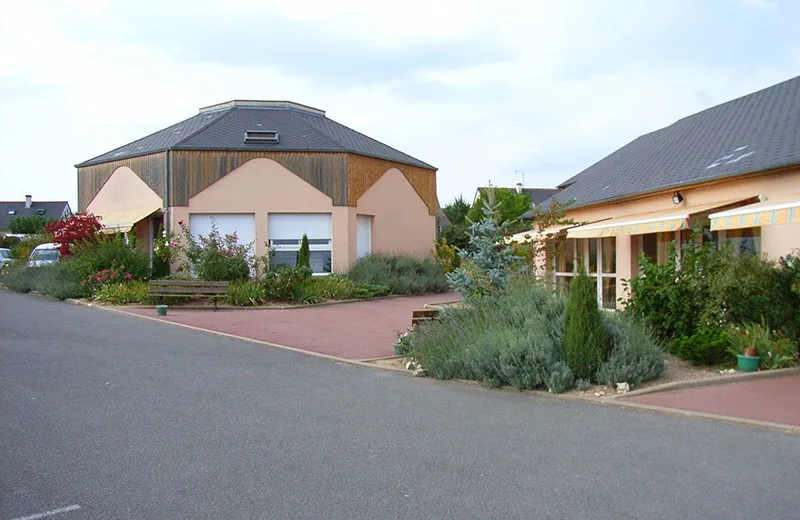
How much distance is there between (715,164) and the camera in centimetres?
1264

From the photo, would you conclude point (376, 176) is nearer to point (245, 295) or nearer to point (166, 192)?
point (166, 192)

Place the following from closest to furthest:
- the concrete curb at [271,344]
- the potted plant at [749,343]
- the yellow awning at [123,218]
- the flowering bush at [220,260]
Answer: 1. the potted plant at [749,343]
2. the concrete curb at [271,344]
3. the flowering bush at [220,260]
4. the yellow awning at [123,218]

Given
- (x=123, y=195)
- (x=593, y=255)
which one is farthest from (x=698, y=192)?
(x=123, y=195)

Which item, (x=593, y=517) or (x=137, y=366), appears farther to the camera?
(x=137, y=366)

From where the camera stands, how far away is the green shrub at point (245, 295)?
1908 cm

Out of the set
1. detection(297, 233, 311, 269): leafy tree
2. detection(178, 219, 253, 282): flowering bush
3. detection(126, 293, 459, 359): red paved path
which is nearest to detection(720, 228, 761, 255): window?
detection(126, 293, 459, 359): red paved path

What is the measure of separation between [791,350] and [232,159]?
18.8 meters

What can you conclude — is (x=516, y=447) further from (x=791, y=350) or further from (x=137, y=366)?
(x=137, y=366)

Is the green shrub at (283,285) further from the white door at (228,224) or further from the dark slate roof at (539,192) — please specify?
the dark slate roof at (539,192)

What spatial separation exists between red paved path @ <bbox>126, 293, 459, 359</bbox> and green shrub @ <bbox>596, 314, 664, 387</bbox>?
389 cm

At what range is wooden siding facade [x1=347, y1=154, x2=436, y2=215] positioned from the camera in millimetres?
24844

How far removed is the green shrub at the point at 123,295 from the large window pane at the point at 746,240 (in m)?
14.1

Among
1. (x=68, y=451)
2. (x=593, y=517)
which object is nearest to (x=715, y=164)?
(x=593, y=517)

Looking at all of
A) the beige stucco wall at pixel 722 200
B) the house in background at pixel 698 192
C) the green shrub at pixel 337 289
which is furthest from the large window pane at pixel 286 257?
the beige stucco wall at pixel 722 200
